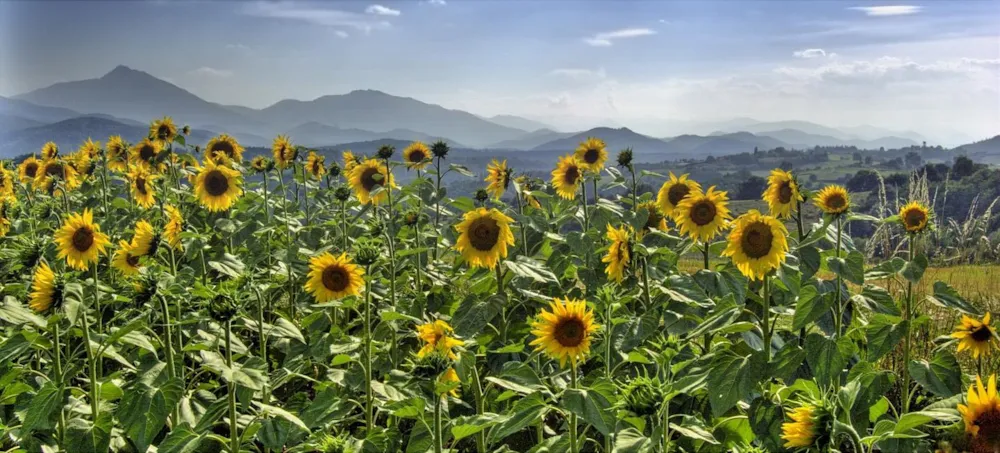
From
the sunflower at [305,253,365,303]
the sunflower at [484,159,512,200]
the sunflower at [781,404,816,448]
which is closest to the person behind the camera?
the sunflower at [781,404,816,448]

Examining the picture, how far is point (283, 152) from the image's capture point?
720 centimetres

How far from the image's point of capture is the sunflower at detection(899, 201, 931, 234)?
351 centimetres

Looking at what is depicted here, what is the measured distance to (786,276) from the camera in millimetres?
3088

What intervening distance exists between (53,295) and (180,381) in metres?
0.74

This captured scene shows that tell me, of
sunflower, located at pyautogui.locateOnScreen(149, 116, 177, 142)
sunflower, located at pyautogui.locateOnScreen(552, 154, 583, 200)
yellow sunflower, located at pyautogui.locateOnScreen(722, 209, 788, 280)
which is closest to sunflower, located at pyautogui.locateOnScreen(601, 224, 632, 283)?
yellow sunflower, located at pyautogui.locateOnScreen(722, 209, 788, 280)

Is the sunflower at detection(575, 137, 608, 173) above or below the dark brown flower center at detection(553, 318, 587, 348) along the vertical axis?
above

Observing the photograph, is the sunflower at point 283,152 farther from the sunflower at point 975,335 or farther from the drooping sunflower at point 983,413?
the drooping sunflower at point 983,413

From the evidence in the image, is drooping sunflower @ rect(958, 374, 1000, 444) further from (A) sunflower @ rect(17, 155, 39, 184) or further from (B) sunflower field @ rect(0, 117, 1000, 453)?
(A) sunflower @ rect(17, 155, 39, 184)

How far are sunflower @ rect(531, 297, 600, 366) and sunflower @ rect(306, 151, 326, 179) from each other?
5.14m

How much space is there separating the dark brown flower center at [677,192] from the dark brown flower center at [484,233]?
3.79ft

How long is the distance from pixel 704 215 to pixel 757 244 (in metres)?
0.52

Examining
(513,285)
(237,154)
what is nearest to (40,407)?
(513,285)

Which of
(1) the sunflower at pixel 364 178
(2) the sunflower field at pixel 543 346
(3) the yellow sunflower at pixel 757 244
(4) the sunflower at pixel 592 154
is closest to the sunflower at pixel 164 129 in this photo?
(1) the sunflower at pixel 364 178

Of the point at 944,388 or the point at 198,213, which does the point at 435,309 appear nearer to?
the point at 944,388
